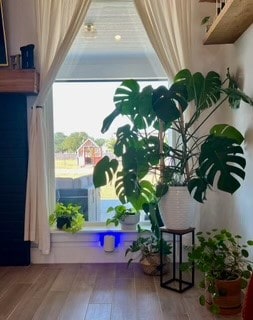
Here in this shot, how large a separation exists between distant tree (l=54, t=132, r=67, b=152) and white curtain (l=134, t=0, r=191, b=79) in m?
1.15

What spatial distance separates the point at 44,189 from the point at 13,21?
1.52 meters

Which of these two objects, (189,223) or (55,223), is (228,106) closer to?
(189,223)

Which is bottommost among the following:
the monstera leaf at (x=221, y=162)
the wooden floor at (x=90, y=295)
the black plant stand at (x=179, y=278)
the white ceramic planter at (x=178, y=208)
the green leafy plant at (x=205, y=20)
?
the wooden floor at (x=90, y=295)

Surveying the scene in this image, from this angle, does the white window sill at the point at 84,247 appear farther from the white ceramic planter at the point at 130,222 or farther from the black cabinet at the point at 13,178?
the black cabinet at the point at 13,178

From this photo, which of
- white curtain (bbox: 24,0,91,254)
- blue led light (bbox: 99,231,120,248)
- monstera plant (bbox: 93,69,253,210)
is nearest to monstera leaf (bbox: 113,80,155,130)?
monstera plant (bbox: 93,69,253,210)

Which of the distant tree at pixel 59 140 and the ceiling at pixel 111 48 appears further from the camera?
the distant tree at pixel 59 140

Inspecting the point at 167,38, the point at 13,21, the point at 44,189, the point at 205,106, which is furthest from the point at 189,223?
the point at 13,21

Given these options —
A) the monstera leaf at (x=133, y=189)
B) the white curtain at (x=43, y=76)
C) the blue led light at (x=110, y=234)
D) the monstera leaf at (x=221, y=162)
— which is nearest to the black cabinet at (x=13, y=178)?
the white curtain at (x=43, y=76)

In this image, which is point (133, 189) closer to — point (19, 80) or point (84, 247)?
point (84, 247)

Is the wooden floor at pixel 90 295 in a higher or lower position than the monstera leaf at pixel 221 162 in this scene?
lower

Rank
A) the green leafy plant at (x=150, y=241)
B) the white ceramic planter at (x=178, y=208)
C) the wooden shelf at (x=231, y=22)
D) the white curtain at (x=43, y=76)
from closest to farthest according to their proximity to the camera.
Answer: the wooden shelf at (x=231, y=22)
the white ceramic planter at (x=178, y=208)
the green leafy plant at (x=150, y=241)
the white curtain at (x=43, y=76)

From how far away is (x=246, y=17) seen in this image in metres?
2.15

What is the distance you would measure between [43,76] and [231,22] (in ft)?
5.17

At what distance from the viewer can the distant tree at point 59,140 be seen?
129 inches
